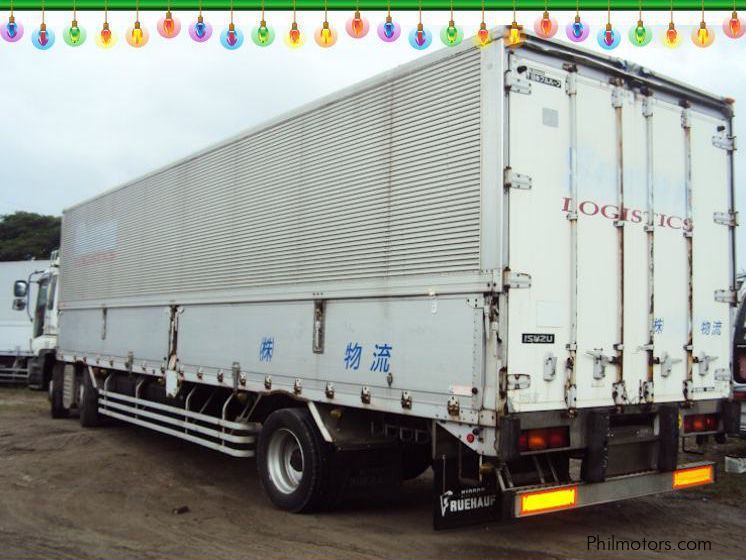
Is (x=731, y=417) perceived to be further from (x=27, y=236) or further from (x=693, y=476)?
(x=27, y=236)

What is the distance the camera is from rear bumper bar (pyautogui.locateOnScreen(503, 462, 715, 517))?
16.6 ft

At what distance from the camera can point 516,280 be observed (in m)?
5.08

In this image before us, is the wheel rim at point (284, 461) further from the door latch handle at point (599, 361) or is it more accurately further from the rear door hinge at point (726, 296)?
the rear door hinge at point (726, 296)

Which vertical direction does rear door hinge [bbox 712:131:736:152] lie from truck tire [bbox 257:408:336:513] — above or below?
above

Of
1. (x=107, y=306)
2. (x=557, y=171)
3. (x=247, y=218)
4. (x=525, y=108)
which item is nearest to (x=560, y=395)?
(x=557, y=171)

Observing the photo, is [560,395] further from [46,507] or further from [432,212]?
[46,507]

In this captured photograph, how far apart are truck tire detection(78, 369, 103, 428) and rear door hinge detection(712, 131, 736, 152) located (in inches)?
402

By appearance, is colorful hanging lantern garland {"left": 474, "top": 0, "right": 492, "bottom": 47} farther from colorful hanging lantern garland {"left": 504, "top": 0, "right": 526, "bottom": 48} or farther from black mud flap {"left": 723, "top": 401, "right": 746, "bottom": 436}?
black mud flap {"left": 723, "top": 401, "right": 746, "bottom": 436}

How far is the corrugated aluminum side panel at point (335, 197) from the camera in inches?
217

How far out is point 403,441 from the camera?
21.6 feet

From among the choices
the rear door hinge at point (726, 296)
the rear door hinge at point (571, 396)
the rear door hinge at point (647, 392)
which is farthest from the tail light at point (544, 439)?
the rear door hinge at point (726, 296)

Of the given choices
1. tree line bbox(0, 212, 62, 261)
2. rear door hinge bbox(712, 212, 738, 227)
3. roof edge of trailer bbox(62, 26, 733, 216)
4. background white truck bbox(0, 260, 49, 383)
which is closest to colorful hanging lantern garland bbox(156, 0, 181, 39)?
roof edge of trailer bbox(62, 26, 733, 216)

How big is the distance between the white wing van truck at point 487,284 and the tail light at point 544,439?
24mm

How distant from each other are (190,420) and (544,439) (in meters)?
5.23
